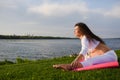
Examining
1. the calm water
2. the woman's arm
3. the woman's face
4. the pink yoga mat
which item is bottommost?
the calm water

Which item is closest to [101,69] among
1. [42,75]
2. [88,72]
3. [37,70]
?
[88,72]

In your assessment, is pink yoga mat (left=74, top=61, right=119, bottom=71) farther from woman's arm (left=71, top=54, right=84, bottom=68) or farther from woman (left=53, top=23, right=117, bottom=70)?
woman's arm (left=71, top=54, right=84, bottom=68)

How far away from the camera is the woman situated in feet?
40.5

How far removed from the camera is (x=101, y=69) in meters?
12.1

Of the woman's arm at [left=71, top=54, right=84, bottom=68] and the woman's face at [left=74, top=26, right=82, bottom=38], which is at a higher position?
the woman's face at [left=74, top=26, right=82, bottom=38]

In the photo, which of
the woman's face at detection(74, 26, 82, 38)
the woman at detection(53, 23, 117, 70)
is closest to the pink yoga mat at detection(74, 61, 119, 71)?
the woman at detection(53, 23, 117, 70)

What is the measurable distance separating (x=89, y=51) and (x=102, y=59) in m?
0.68

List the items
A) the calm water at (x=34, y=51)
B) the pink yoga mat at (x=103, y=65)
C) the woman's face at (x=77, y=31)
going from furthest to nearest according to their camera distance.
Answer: the calm water at (x=34, y=51) → the woman's face at (x=77, y=31) → the pink yoga mat at (x=103, y=65)

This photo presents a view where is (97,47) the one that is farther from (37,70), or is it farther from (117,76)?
(37,70)

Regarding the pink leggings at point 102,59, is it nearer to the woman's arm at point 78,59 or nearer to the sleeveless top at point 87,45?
the woman's arm at point 78,59

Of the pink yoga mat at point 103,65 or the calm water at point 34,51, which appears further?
the calm water at point 34,51

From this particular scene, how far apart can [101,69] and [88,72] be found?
0.57m

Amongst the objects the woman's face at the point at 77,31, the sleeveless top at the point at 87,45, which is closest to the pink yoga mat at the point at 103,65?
the sleeveless top at the point at 87,45

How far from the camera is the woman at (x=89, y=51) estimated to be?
12.4 m
